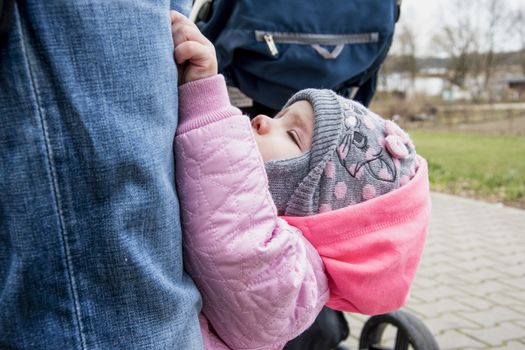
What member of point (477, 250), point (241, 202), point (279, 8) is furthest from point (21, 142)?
point (477, 250)

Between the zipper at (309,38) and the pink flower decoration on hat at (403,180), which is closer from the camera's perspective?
the pink flower decoration on hat at (403,180)

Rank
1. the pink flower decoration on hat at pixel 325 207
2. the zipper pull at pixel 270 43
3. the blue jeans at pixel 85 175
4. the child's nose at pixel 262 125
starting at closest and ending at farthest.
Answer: the blue jeans at pixel 85 175
the pink flower decoration on hat at pixel 325 207
the child's nose at pixel 262 125
the zipper pull at pixel 270 43

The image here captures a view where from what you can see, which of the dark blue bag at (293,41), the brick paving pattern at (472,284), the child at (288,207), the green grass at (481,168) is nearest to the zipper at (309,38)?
the dark blue bag at (293,41)

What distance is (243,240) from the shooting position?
3.32ft

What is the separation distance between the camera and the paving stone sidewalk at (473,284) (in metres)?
3.68

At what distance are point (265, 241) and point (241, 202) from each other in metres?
0.08

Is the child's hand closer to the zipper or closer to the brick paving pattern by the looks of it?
the zipper

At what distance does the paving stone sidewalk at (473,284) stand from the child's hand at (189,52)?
2.76 meters

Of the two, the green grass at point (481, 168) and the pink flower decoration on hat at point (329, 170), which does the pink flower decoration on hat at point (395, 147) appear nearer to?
the pink flower decoration on hat at point (329, 170)

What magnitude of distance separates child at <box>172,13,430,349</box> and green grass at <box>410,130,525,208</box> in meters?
6.42

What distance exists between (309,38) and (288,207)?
2.46 ft

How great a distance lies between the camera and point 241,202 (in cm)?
101

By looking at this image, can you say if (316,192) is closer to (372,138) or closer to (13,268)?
(372,138)

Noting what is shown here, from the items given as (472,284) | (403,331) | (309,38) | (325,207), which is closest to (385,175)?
(325,207)
